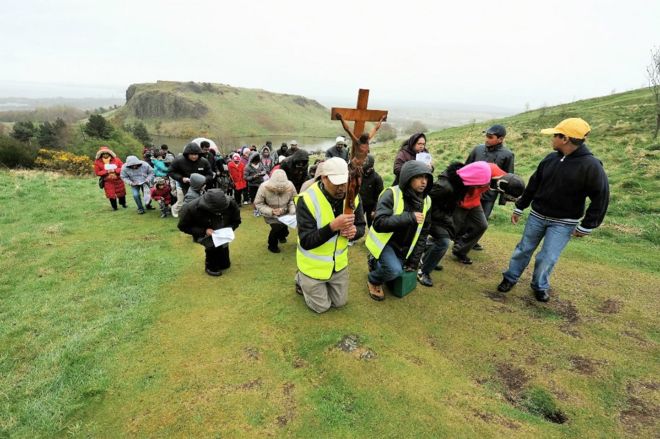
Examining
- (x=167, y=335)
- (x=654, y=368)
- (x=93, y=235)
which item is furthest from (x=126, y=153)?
(x=654, y=368)

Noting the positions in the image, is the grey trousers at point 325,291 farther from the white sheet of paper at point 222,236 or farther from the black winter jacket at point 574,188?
the black winter jacket at point 574,188

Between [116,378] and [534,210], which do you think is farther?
[534,210]

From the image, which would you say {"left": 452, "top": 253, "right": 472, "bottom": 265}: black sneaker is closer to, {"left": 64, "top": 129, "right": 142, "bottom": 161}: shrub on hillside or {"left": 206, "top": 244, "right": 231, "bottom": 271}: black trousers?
{"left": 206, "top": 244, "right": 231, "bottom": 271}: black trousers

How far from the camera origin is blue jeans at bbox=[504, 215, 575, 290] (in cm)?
471

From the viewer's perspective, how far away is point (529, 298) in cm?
523

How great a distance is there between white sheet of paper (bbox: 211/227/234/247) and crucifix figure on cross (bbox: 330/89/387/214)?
283cm

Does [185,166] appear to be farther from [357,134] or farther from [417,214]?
[417,214]

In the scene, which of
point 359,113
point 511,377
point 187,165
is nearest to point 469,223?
point 511,377

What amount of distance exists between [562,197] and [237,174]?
8.70 m

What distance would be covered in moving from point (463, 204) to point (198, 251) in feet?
18.3

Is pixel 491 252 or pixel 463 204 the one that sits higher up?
pixel 463 204

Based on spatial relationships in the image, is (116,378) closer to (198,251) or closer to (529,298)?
(198,251)

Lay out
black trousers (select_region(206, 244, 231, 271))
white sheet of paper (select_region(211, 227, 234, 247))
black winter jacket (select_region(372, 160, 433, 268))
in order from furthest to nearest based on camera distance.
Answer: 1. black trousers (select_region(206, 244, 231, 271))
2. white sheet of paper (select_region(211, 227, 234, 247))
3. black winter jacket (select_region(372, 160, 433, 268))

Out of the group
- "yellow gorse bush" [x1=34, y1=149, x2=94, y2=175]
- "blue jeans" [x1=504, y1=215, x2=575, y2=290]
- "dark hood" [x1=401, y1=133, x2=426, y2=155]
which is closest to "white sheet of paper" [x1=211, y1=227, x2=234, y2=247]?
"dark hood" [x1=401, y1=133, x2=426, y2=155]
